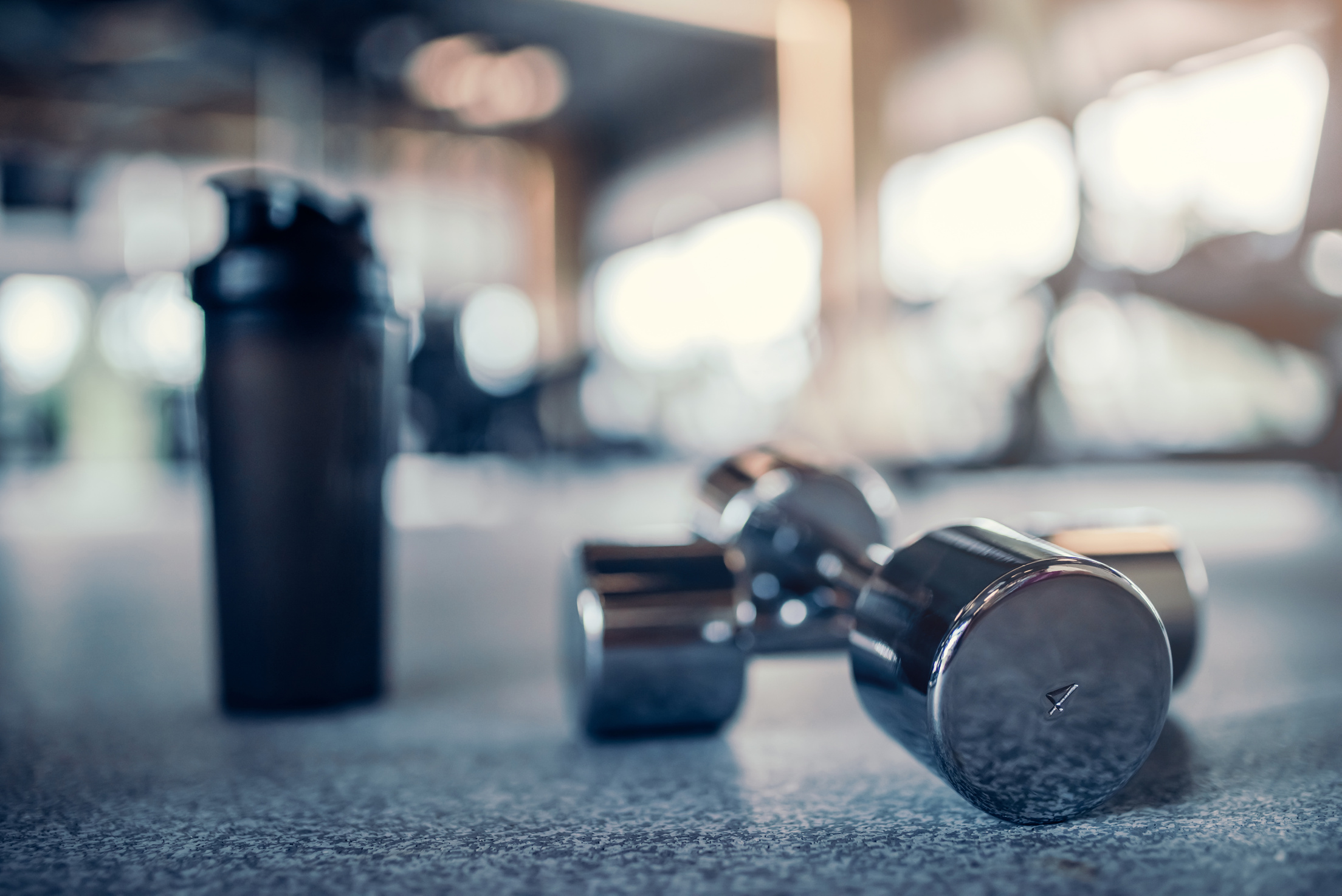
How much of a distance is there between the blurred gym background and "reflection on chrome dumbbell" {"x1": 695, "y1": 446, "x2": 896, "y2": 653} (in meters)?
0.35

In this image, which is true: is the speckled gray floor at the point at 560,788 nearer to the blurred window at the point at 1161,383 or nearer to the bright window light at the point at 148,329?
the blurred window at the point at 1161,383

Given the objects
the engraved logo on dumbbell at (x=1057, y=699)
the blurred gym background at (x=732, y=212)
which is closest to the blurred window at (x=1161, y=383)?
the blurred gym background at (x=732, y=212)

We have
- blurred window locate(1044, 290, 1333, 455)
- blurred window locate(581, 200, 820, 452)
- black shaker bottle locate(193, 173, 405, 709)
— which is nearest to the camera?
black shaker bottle locate(193, 173, 405, 709)

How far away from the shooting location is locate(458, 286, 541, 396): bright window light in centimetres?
933

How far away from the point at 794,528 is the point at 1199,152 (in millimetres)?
3828

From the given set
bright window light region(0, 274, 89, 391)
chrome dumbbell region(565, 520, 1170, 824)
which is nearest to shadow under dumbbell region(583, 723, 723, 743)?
chrome dumbbell region(565, 520, 1170, 824)

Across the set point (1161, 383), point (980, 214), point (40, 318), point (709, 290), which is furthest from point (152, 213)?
point (1161, 383)

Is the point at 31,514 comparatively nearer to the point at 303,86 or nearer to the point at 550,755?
the point at 550,755

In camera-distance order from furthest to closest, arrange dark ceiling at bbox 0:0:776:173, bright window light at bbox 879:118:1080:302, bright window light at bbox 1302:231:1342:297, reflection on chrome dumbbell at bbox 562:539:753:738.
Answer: dark ceiling at bbox 0:0:776:173 → bright window light at bbox 879:118:1080:302 → bright window light at bbox 1302:231:1342:297 → reflection on chrome dumbbell at bbox 562:539:753:738

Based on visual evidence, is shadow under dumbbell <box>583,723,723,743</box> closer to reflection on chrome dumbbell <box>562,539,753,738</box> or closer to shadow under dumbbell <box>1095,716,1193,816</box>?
reflection on chrome dumbbell <box>562,539,753,738</box>

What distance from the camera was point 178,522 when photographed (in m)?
3.15

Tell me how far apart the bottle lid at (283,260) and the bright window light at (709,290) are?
20.1ft

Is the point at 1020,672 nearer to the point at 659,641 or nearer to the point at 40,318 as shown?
the point at 659,641

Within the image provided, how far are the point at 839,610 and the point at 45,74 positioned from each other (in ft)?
31.6
